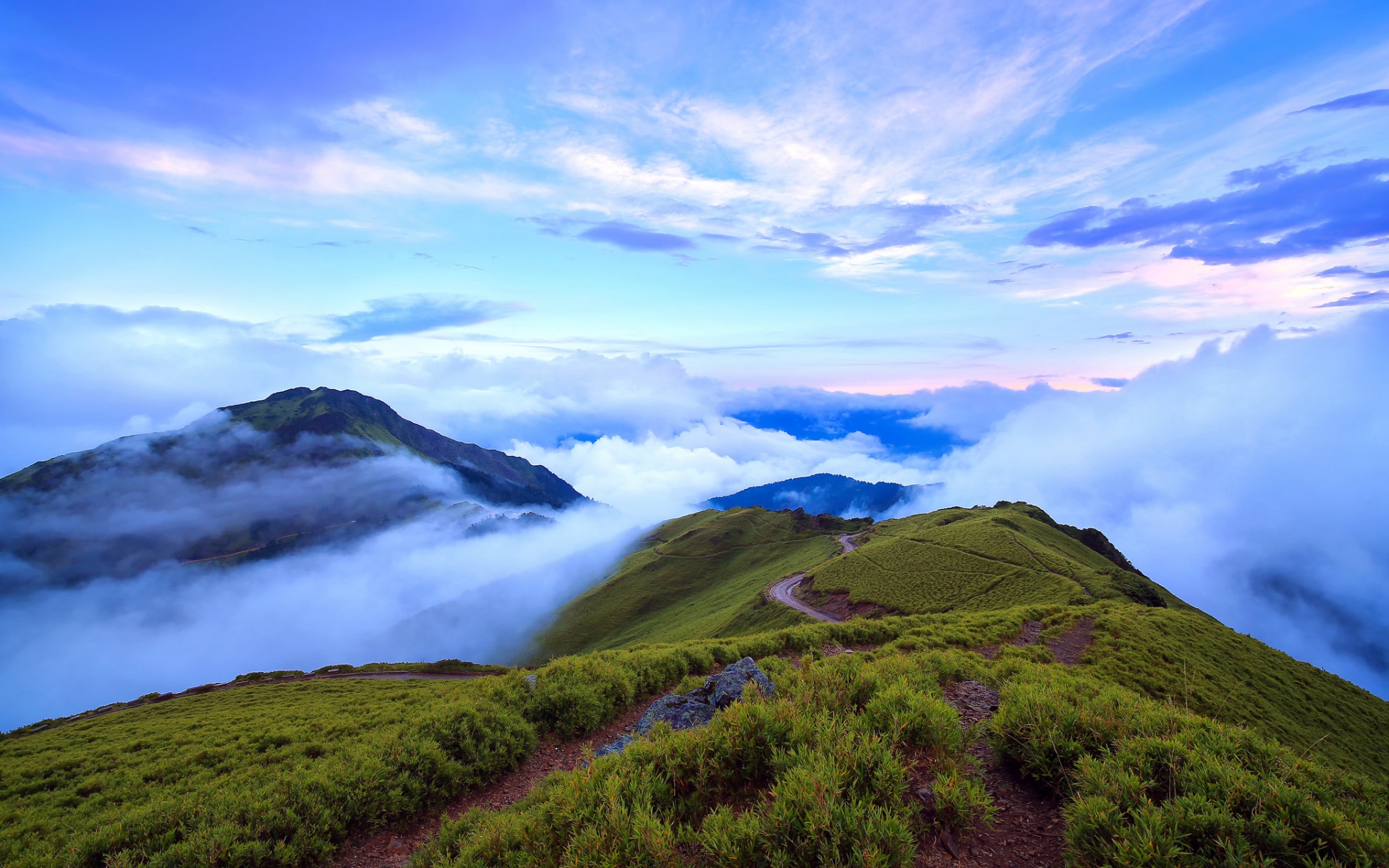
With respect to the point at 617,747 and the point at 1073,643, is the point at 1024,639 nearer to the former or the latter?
the point at 1073,643

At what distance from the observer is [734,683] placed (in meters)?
16.2

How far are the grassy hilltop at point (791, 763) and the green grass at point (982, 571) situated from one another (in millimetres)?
27846

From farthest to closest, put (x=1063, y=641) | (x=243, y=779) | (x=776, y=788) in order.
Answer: (x=1063, y=641)
(x=243, y=779)
(x=776, y=788)

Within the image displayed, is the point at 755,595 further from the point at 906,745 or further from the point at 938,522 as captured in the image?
the point at 906,745

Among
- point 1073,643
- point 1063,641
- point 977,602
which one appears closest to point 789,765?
point 1073,643

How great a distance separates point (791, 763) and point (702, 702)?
9184 mm

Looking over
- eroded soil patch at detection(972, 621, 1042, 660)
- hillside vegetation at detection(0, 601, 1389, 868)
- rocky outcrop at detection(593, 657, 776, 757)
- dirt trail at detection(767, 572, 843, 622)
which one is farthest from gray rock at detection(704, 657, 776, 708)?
dirt trail at detection(767, 572, 843, 622)

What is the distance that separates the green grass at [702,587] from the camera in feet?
317

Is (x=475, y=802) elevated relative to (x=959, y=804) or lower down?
lower down

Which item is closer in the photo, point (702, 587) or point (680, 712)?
point (680, 712)

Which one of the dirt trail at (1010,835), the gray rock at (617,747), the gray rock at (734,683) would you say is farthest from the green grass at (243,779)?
the dirt trail at (1010,835)

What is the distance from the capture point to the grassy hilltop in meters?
6.50

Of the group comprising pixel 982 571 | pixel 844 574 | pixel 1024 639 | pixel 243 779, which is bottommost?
pixel 844 574

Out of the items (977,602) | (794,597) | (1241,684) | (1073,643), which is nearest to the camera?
(1241,684)
